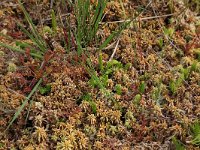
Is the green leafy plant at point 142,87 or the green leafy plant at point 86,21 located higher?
the green leafy plant at point 86,21

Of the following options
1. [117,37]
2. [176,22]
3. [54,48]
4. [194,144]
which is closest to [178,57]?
[176,22]

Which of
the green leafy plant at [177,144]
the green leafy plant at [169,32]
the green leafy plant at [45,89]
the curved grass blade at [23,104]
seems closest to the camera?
the curved grass blade at [23,104]

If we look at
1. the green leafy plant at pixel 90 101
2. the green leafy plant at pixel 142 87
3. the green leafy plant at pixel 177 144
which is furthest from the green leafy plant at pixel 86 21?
the green leafy plant at pixel 177 144

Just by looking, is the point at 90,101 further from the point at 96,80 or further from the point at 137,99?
the point at 137,99

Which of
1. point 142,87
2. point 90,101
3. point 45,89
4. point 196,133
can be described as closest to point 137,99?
point 142,87

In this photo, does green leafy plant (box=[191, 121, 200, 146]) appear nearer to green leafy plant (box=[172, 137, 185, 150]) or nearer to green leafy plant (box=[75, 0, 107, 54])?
green leafy plant (box=[172, 137, 185, 150])

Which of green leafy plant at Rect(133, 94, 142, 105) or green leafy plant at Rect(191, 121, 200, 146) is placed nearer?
green leafy plant at Rect(191, 121, 200, 146)

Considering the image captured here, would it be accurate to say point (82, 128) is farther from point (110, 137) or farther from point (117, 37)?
point (117, 37)

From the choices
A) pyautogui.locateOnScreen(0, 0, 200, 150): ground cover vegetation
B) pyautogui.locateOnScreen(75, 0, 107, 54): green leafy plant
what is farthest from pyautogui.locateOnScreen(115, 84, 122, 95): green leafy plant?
pyautogui.locateOnScreen(75, 0, 107, 54): green leafy plant

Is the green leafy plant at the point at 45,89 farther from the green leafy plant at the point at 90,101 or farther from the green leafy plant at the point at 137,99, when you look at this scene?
the green leafy plant at the point at 137,99
